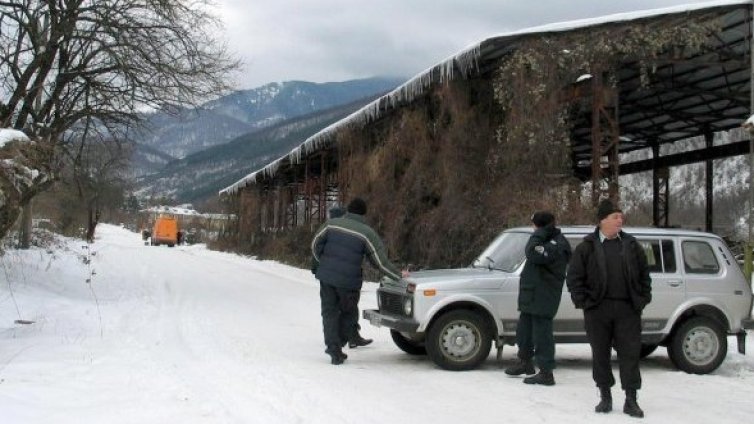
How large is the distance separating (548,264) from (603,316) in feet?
4.67

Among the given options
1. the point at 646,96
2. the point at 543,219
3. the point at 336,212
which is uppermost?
the point at 646,96

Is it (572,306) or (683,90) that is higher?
(683,90)

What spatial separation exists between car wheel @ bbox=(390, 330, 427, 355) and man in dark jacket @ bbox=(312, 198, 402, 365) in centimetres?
79

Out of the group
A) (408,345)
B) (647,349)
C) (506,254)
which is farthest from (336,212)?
(647,349)

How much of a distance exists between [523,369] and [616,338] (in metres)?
1.83

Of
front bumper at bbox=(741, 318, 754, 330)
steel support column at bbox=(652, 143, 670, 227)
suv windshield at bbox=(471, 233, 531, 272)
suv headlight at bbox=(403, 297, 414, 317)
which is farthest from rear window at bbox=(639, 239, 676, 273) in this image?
steel support column at bbox=(652, 143, 670, 227)

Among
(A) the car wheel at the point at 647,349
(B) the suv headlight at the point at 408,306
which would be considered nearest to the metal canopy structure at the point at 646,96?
(A) the car wheel at the point at 647,349

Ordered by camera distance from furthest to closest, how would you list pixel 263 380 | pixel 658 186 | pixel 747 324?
pixel 658 186 < pixel 747 324 < pixel 263 380

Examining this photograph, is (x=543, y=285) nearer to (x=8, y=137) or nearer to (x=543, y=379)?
(x=543, y=379)

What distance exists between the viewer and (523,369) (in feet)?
26.7

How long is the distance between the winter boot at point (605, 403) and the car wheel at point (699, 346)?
8.71 ft

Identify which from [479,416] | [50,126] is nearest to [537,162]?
[50,126]

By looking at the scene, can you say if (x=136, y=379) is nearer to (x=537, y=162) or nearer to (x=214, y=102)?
(x=214, y=102)

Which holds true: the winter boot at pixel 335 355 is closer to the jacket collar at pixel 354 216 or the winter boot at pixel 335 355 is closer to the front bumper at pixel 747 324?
the jacket collar at pixel 354 216
